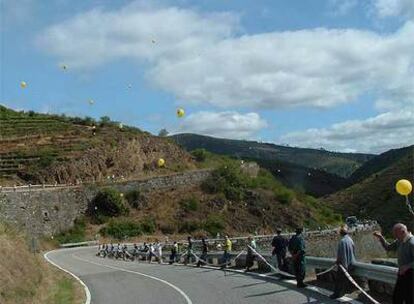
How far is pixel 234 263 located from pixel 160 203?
55.7 m

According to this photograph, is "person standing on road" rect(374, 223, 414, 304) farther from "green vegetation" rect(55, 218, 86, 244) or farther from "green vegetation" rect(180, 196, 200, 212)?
"green vegetation" rect(180, 196, 200, 212)

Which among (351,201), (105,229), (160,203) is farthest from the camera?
(351,201)

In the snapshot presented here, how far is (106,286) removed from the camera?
23.4m

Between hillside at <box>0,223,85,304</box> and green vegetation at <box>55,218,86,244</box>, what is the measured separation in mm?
44484

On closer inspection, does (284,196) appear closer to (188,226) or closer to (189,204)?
(189,204)

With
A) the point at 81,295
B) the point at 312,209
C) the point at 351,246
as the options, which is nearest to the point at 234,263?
the point at 81,295

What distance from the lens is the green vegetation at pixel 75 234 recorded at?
227 feet

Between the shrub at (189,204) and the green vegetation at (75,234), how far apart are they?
13352mm

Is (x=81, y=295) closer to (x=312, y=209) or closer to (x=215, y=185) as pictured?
(x=215, y=185)

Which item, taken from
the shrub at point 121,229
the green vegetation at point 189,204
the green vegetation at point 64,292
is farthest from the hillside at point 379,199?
the green vegetation at point 64,292

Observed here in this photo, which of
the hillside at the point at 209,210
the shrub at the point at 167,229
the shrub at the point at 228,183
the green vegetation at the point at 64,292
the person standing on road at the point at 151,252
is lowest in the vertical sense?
the green vegetation at the point at 64,292

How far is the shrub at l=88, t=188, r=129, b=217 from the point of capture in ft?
255

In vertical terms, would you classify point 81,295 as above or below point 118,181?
below

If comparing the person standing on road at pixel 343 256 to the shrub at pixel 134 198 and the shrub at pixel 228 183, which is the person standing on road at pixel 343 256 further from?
the shrub at pixel 228 183
